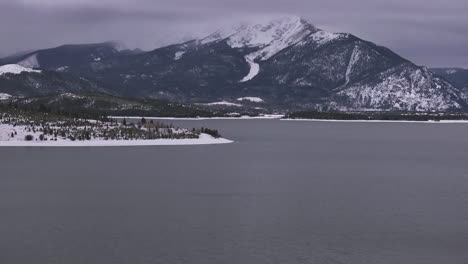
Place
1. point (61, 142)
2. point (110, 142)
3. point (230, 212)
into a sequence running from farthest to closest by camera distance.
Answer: point (110, 142) → point (61, 142) → point (230, 212)

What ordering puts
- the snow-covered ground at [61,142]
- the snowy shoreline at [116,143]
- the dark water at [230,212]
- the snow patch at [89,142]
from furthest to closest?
1. the snow-covered ground at [61,142]
2. the snow patch at [89,142]
3. the snowy shoreline at [116,143]
4. the dark water at [230,212]

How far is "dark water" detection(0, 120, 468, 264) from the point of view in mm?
50781

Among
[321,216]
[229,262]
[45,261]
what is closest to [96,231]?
[45,261]

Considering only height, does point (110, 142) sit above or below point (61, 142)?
below

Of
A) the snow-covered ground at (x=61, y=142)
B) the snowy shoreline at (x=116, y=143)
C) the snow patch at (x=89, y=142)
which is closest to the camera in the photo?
the snowy shoreline at (x=116, y=143)

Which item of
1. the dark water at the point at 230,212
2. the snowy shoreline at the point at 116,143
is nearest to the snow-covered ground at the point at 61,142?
the snowy shoreline at the point at 116,143

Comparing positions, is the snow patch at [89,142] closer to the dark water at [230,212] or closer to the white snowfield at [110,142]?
the white snowfield at [110,142]

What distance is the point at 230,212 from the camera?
67.8 m

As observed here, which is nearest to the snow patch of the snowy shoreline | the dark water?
the snowy shoreline

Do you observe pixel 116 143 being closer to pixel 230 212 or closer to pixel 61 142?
pixel 61 142

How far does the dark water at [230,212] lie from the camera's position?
167 ft

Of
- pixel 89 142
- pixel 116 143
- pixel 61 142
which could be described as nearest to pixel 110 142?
pixel 116 143

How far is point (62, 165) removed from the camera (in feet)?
384

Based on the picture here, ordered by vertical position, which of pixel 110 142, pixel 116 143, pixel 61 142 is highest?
pixel 61 142
